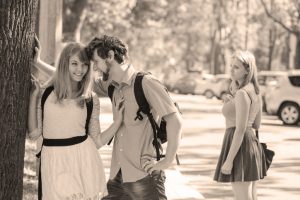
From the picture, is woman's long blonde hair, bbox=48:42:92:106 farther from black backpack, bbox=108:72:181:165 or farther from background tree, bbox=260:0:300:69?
background tree, bbox=260:0:300:69

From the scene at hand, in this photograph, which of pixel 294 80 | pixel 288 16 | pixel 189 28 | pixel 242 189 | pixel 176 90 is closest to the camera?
pixel 242 189

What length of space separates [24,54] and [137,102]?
76cm

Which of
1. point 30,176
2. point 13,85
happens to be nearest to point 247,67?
point 13,85

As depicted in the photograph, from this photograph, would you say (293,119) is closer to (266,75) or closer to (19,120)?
(266,75)

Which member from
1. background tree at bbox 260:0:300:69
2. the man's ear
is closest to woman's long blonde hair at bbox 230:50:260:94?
the man's ear

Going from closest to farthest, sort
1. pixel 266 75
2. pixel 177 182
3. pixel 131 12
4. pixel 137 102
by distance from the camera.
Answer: pixel 137 102 → pixel 177 182 → pixel 266 75 → pixel 131 12

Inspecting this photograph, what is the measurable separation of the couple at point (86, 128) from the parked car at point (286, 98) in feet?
62.6

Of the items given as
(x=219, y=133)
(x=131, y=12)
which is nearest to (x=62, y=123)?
(x=219, y=133)

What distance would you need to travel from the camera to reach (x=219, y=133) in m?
21.2

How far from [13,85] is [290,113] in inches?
796

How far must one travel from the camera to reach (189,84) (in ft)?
190

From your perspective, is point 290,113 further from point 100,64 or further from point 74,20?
point 100,64

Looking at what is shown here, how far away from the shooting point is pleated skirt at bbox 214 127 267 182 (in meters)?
6.39

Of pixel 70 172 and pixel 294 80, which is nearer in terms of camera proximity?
pixel 70 172
